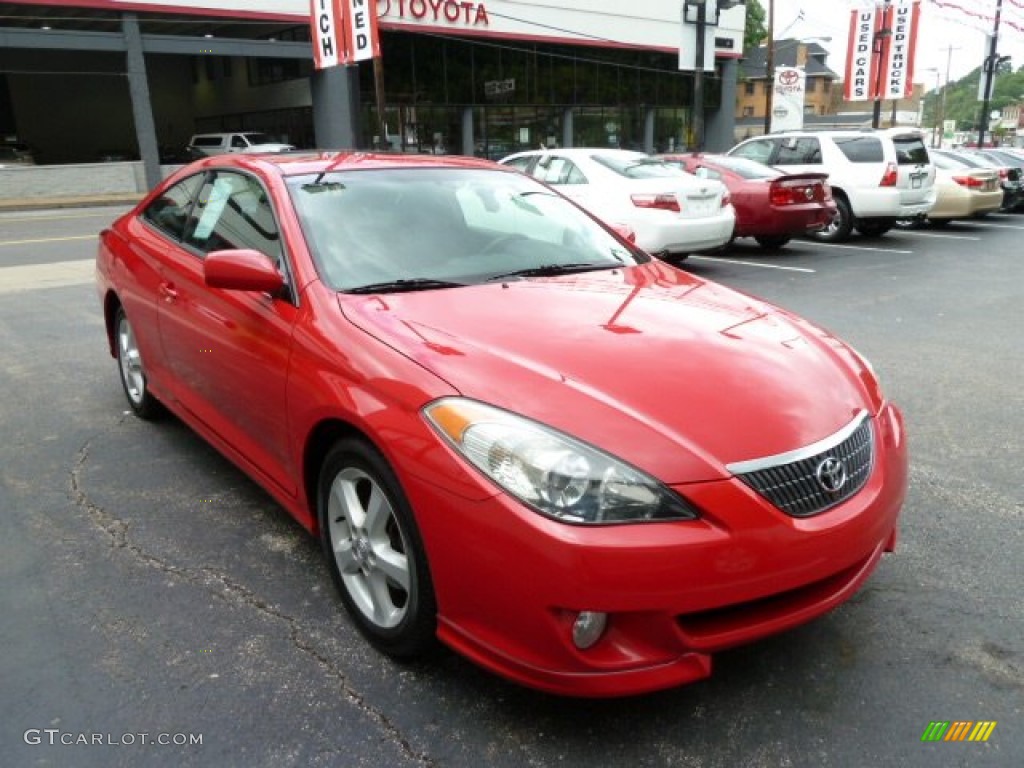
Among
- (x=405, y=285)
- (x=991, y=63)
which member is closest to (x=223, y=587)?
(x=405, y=285)

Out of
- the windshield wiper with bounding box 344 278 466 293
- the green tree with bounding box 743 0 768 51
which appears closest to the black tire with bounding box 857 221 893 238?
the windshield wiper with bounding box 344 278 466 293

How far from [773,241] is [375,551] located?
11204 millimetres

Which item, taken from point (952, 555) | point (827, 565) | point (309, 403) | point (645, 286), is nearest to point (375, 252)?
point (309, 403)

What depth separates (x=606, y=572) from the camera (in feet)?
6.59

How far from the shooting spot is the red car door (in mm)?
3025

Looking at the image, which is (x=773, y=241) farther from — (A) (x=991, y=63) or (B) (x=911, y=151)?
(A) (x=991, y=63)

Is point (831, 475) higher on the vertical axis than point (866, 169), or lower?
lower

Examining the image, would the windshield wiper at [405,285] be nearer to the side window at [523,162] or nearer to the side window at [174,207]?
the side window at [174,207]

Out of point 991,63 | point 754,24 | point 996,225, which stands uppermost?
point 754,24

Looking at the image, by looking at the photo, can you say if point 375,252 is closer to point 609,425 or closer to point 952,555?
point 609,425

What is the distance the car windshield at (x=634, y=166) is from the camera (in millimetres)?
10539

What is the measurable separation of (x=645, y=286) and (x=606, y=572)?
161 cm

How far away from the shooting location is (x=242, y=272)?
296 cm
